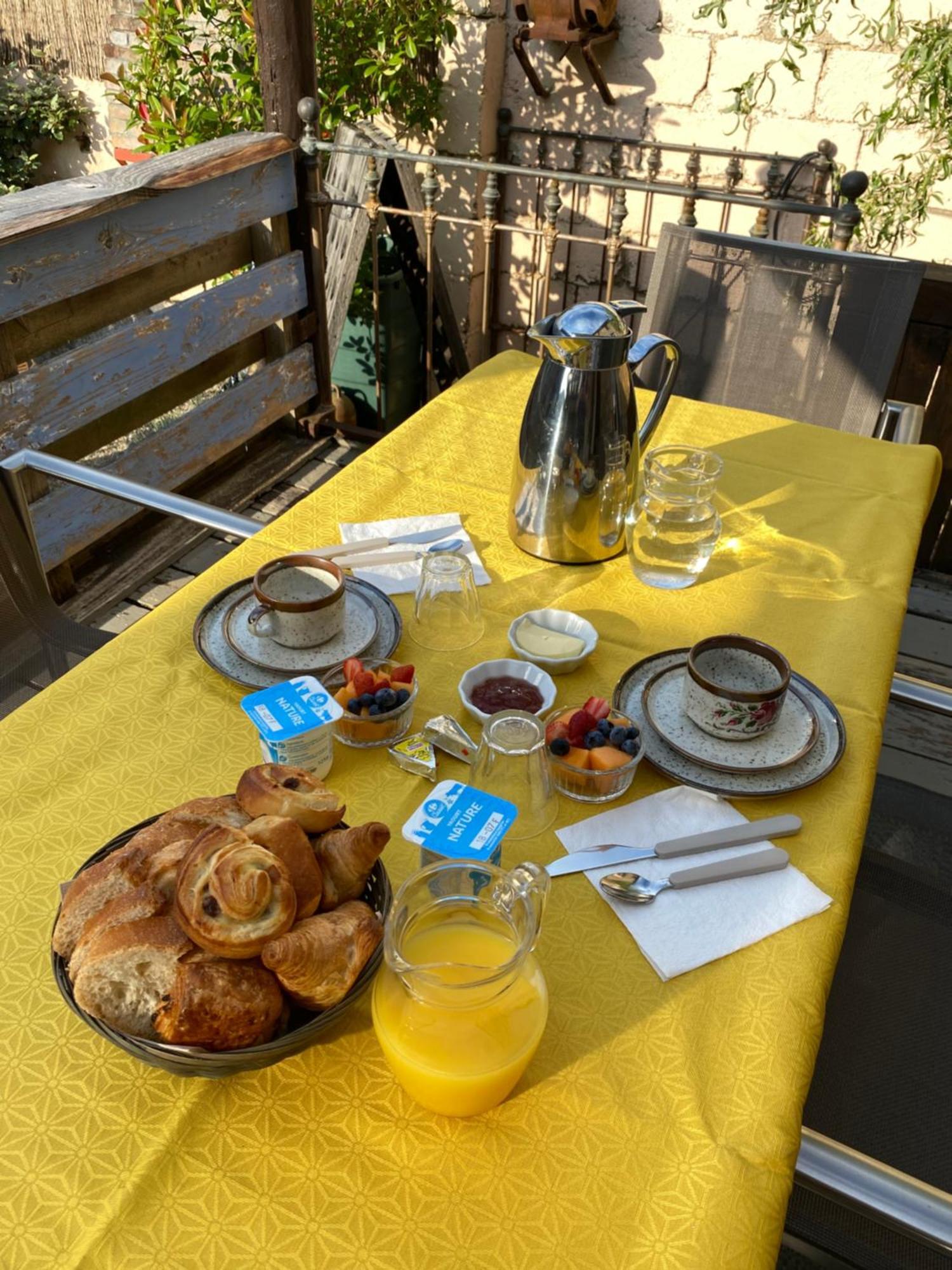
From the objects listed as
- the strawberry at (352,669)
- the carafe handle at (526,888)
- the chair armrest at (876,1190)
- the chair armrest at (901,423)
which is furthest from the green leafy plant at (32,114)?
the chair armrest at (876,1190)

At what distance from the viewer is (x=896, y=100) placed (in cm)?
315

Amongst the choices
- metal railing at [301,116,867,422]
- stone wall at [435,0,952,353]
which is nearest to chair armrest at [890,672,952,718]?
metal railing at [301,116,867,422]


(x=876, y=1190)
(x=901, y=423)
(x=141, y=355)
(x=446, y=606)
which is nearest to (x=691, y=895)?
(x=876, y=1190)

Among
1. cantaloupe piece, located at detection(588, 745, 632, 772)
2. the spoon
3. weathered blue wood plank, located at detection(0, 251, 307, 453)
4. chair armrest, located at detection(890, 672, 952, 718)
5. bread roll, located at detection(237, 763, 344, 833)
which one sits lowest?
weathered blue wood plank, located at detection(0, 251, 307, 453)

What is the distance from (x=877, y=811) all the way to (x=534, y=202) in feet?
10.7

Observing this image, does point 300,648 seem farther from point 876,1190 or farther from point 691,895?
point 876,1190

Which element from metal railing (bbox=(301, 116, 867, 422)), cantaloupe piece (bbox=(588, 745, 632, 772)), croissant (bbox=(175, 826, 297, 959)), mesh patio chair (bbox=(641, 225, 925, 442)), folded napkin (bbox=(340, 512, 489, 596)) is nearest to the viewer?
croissant (bbox=(175, 826, 297, 959))

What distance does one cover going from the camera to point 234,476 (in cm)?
300

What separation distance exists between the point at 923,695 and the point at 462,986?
0.84m

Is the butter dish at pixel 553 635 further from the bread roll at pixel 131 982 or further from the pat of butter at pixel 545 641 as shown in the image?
the bread roll at pixel 131 982

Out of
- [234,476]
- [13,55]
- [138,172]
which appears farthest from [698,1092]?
[13,55]

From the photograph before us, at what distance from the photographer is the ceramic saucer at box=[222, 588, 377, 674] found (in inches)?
44.8

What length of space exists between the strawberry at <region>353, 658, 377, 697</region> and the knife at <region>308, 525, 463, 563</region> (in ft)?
0.89

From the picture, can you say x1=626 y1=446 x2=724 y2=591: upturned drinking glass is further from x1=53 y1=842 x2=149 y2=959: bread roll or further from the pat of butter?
x1=53 y1=842 x2=149 y2=959: bread roll
